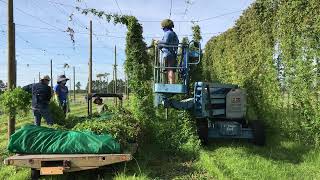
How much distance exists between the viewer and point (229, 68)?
67.7 ft

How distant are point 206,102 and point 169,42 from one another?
73.5 inches

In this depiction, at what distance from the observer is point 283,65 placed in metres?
14.2

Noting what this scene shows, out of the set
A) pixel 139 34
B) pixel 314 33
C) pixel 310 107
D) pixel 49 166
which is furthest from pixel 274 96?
pixel 49 166

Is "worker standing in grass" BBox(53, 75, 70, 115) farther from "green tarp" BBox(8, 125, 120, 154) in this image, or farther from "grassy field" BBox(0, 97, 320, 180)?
"green tarp" BBox(8, 125, 120, 154)

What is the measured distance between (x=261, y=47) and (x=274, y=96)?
1.80 meters

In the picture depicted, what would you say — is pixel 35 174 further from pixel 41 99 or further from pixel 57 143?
pixel 41 99

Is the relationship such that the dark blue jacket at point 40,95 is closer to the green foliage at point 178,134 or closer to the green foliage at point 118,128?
the green foliage at point 118,128

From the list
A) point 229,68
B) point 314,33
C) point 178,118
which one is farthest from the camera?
point 229,68

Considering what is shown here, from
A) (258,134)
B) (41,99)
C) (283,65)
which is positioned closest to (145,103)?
(41,99)

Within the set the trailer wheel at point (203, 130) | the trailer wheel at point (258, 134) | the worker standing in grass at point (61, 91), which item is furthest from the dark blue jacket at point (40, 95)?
the trailer wheel at point (258, 134)

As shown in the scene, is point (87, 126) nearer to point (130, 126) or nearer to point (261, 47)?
point (130, 126)

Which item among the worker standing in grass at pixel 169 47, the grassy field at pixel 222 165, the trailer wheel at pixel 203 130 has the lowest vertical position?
the grassy field at pixel 222 165

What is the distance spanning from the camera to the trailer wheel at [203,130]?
13312mm

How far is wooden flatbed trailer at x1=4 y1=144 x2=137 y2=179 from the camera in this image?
370 inches
